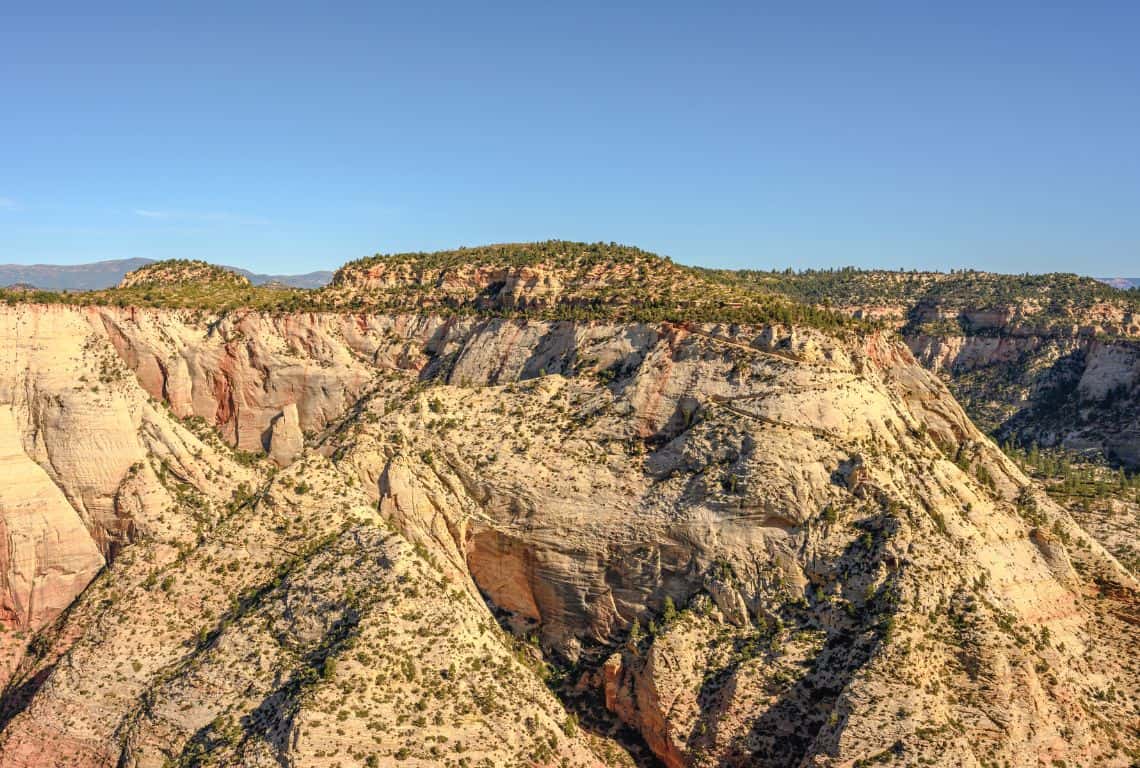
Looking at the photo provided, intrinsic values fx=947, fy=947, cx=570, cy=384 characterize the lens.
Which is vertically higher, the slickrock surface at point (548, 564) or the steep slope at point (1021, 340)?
the steep slope at point (1021, 340)

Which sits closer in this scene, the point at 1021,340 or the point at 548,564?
the point at 548,564

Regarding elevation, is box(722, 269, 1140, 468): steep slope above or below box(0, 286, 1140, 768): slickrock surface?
above

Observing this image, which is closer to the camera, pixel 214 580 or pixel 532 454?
pixel 214 580

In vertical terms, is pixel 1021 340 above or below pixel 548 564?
above

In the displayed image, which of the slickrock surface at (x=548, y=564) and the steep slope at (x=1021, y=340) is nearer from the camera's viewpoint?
the slickrock surface at (x=548, y=564)

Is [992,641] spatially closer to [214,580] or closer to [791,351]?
[791,351]

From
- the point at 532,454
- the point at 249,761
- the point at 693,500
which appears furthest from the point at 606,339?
the point at 249,761

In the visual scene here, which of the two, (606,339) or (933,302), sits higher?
(933,302)

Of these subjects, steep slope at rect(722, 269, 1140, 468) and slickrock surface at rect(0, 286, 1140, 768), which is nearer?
slickrock surface at rect(0, 286, 1140, 768)
